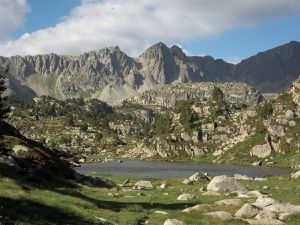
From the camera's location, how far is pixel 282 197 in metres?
58.2

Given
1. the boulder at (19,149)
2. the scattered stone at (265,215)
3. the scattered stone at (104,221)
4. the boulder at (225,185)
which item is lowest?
the boulder at (225,185)

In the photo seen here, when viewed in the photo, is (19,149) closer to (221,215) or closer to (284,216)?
(221,215)

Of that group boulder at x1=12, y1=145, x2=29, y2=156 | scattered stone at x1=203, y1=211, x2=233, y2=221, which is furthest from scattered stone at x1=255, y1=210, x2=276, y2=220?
boulder at x1=12, y1=145, x2=29, y2=156

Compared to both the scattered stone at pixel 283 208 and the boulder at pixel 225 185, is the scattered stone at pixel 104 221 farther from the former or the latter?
the boulder at pixel 225 185

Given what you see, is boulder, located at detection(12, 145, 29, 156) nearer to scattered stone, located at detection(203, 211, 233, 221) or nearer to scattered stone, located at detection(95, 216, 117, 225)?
scattered stone, located at detection(95, 216, 117, 225)

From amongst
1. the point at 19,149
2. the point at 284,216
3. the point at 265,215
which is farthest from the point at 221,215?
the point at 19,149

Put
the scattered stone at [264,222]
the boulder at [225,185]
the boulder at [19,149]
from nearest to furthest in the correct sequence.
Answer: the scattered stone at [264,222] → the boulder at [225,185] → the boulder at [19,149]

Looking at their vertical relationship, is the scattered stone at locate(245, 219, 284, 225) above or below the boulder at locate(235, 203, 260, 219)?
below

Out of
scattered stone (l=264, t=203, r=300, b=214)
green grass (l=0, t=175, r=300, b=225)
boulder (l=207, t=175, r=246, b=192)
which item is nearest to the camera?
green grass (l=0, t=175, r=300, b=225)

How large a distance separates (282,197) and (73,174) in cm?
3636

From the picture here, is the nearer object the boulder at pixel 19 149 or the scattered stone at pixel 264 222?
the scattered stone at pixel 264 222

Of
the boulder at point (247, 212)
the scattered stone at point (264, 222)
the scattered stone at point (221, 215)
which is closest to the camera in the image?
the scattered stone at point (264, 222)

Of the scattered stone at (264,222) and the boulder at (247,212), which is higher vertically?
the boulder at (247,212)

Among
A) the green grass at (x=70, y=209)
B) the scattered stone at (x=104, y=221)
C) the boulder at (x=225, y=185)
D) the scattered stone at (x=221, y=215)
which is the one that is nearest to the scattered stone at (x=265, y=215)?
the green grass at (x=70, y=209)
